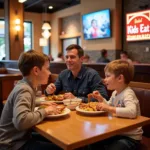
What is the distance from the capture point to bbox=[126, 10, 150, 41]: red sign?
670 centimetres

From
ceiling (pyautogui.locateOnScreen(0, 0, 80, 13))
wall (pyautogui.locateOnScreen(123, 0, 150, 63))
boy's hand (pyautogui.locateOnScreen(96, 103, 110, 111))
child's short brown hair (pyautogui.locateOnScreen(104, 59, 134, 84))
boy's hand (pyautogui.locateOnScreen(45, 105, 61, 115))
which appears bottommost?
boy's hand (pyautogui.locateOnScreen(45, 105, 61, 115))

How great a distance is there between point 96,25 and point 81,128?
7172mm

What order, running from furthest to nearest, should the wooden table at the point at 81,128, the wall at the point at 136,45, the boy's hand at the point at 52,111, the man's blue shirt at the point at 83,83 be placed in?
the wall at the point at 136,45, the man's blue shirt at the point at 83,83, the boy's hand at the point at 52,111, the wooden table at the point at 81,128

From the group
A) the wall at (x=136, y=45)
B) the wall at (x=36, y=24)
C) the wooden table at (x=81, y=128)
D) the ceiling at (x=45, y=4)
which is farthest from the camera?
the wall at (x=36, y=24)

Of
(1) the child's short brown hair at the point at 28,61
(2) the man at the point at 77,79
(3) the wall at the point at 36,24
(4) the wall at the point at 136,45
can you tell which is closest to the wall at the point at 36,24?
(3) the wall at the point at 36,24

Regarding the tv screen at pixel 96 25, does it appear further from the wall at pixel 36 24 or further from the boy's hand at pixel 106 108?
the boy's hand at pixel 106 108

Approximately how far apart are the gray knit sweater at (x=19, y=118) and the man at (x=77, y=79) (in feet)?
2.38

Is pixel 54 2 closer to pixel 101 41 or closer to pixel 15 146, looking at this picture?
pixel 101 41

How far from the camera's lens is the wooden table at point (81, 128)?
1232 millimetres

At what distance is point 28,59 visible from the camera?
165 cm

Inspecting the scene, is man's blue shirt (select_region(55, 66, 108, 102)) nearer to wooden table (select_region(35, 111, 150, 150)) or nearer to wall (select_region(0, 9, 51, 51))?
wooden table (select_region(35, 111, 150, 150))

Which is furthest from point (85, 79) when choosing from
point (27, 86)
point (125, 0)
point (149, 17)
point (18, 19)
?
point (125, 0)

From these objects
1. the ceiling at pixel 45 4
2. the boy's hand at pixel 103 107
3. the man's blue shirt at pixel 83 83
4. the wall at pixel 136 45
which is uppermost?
the ceiling at pixel 45 4

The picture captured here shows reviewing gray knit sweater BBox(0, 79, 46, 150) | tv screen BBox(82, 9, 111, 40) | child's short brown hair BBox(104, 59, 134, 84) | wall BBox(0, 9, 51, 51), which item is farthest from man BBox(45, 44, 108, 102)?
wall BBox(0, 9, 51, 51)
